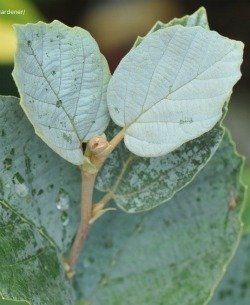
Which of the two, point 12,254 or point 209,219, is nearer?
point 12,254

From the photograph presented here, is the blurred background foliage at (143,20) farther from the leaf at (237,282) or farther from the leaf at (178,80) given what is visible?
the leaf at (178,80)

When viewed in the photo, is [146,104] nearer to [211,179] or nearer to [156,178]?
[156,178]

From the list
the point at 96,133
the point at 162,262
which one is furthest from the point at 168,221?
the point at 96,133

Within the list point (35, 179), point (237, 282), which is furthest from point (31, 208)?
point (237, 282)

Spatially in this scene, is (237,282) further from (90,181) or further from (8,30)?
(8,30)

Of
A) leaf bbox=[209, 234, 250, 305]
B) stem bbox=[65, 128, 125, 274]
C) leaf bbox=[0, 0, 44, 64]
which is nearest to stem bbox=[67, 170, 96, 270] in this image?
stem bbox=[65, 128, 125, 274]
